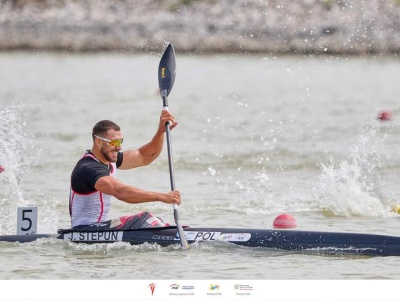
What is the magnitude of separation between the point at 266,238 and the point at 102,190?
4.55 feet

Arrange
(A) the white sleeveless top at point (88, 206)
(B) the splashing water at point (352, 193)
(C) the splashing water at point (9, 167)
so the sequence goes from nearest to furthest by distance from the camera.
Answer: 1. (A) the white sleeveless top at point (88, 206)
2. (C) the splashing water at point (9, 167)
3. (B) the splashing water at point (352, 193)

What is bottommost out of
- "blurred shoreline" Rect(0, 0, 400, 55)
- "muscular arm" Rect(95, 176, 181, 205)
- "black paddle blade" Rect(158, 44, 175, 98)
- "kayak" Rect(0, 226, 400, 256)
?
"kayak" Rect(0, 226, 400, 256)

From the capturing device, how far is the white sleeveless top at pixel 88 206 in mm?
9195

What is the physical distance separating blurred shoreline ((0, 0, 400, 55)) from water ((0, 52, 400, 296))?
304 inches

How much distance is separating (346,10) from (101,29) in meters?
9.26

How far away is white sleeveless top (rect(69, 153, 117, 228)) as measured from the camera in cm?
920

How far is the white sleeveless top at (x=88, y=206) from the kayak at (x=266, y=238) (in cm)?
11

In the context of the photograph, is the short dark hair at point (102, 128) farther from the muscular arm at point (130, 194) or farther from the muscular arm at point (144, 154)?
the muscular arm at point (144, 154)

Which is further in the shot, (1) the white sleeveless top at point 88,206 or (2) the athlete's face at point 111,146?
(1) the white sleeveless top at point 88,206

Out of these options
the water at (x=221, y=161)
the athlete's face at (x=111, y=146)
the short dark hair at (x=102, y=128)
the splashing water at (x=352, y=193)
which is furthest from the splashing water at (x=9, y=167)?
the splashing water at (x=352, y=193)
